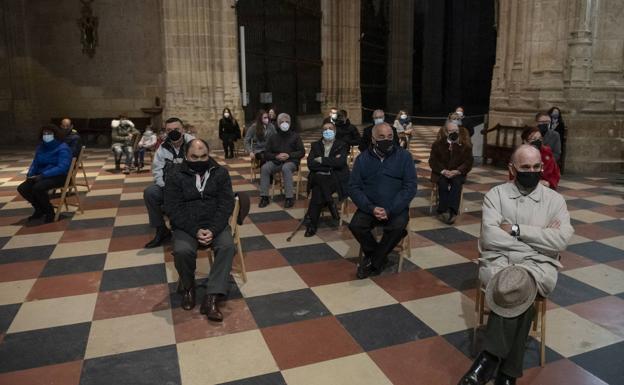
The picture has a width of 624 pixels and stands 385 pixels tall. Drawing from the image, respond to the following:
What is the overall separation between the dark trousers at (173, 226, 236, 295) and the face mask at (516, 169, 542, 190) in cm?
215

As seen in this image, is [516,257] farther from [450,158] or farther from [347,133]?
[347,133]

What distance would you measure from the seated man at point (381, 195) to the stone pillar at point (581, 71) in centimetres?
672

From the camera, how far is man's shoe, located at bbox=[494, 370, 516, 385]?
2865mm

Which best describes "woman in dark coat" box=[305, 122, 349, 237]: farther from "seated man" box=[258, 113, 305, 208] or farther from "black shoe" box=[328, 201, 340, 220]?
"seated man" box=[258, 113, 305, 208]

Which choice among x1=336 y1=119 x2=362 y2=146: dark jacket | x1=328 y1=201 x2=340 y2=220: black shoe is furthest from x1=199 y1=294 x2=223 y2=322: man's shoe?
x1=336 y1=119 x2=362 y2=146: dark jacket

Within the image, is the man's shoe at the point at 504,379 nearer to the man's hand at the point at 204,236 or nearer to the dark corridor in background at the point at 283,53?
the man's hand at the point at 204,236

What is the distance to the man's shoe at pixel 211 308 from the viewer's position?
12.3 ft

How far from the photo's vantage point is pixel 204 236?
13.1ft

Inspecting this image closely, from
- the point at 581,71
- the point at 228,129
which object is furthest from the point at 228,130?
the point at 581,71

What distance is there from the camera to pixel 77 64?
49.8 ft

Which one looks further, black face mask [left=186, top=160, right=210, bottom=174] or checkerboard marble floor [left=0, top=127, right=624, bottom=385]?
black face mask [left=186, top=160, right=210, bottom=174]

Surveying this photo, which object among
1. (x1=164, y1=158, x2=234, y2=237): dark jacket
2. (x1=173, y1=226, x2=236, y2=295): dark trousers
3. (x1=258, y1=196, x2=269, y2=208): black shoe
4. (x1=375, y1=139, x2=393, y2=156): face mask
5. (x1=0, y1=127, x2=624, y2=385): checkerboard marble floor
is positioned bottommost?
(x1=0, y1=127, x2=624, y2=385): checkerboard marble floor

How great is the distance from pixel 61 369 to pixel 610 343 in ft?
11.6

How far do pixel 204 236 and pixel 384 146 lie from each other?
6.05 ft
